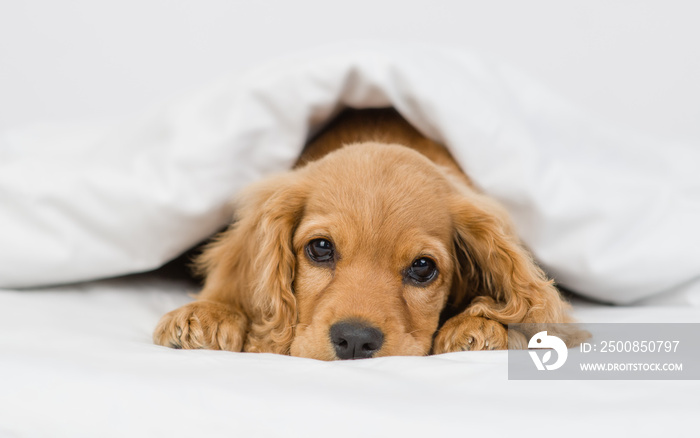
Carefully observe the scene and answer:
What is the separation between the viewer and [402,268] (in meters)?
1.88

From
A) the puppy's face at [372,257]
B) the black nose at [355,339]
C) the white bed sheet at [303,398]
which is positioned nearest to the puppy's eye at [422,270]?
the puppy's face at [372,257]

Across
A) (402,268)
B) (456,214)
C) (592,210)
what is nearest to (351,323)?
(402,268)

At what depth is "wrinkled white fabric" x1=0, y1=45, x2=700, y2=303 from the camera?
2.19 metres

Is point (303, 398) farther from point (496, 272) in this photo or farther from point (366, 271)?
point (496, 272)

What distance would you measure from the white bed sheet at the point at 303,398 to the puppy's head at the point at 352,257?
0.25 m

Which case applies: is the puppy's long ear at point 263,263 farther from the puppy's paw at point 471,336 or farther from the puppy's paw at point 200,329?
the puppy's paw at point 471,336

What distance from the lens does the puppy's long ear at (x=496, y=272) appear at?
1.92 meters

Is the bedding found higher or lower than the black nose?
higher

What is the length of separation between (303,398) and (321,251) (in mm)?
780

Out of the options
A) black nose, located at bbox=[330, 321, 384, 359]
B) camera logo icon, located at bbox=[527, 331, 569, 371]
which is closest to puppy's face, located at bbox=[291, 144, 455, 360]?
black nose, located at bbox=[330, 321, 384, 359]

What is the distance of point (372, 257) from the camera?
1851 millimetres

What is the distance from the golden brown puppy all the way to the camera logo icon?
0.22 ft

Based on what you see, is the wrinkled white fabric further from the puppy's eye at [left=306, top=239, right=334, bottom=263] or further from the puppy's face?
the puppy's eye at [left=306, top=239, right=334, bottom=263]

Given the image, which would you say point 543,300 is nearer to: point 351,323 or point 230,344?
point 351,323
